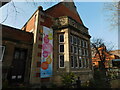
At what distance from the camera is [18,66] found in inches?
329

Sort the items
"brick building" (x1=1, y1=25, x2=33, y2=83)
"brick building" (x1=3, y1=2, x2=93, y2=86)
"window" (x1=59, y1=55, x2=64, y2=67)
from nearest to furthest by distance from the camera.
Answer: "brick building" (x1=1, y1=25, x2=33, y2=83), "brick building" (x1=3, y1=2, x2=93, y2=86), "window" (x1=59, y1=55, x2=64, y2=67)

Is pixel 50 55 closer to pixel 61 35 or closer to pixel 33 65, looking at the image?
pixel 33 65

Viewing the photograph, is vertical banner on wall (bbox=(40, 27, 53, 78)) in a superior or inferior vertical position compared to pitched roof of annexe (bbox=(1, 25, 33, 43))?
inferior

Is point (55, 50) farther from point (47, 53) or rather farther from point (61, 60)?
point (61, 60)

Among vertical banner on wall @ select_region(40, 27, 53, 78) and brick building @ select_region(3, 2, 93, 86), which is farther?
vertical banner on wall @ select_region(40, 27, 53, 78)

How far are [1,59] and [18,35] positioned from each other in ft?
9.46

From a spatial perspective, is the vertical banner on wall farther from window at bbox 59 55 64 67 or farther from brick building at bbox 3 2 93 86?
window at bbox 59 55 64 67

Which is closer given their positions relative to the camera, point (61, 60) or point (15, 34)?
point (15, 34)

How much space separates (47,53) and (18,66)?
10.6 feet

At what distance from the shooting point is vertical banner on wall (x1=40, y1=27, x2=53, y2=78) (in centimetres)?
873

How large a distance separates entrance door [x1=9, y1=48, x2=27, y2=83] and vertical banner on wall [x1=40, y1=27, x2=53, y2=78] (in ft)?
6.68

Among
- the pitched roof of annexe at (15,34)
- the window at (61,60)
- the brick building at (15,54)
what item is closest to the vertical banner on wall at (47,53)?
the window at (61,60)

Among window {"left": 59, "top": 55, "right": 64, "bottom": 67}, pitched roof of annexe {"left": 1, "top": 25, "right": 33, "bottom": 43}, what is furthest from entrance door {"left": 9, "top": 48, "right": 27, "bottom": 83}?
window {"left": 59, "top": 55, "right": 64, "bottom": 67}

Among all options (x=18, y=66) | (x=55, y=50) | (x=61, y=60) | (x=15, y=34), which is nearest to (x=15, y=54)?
(x=18, y=66)
